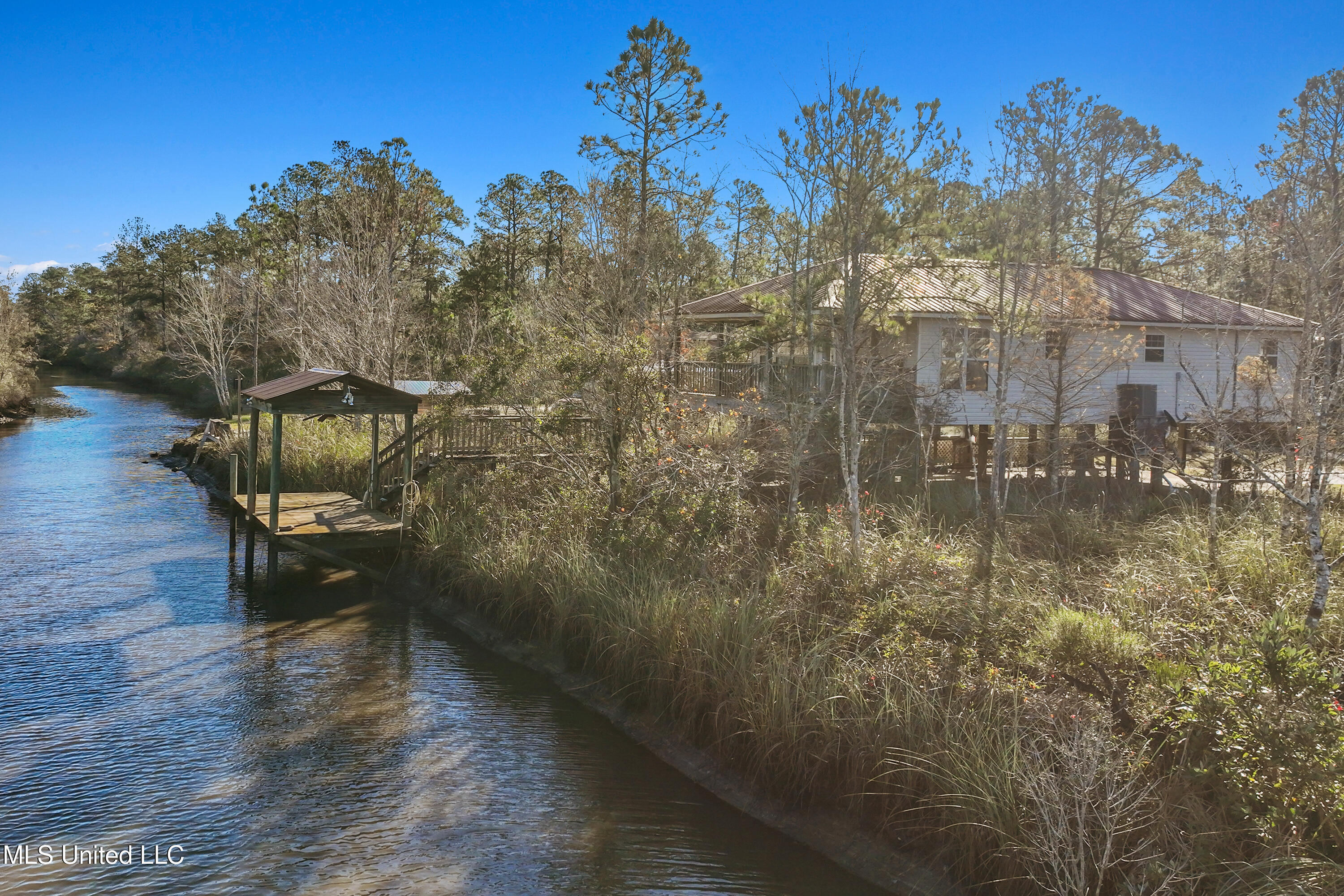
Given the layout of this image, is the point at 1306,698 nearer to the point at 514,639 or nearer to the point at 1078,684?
the point at 1078,684

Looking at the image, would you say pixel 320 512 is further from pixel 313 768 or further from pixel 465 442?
pixel 313 768

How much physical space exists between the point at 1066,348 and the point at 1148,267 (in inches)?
882

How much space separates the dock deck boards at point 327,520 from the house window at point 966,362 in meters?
12.1

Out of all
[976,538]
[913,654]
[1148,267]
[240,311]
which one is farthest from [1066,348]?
[240,311]

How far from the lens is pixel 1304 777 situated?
19.3 ft

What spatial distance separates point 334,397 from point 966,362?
1355 centimetres

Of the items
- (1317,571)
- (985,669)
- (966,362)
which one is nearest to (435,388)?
(966,362)

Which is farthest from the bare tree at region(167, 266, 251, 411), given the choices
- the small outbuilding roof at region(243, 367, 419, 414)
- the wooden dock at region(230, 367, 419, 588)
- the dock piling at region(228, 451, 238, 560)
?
the small outbuilding roof at region(243, 367, 419, 414)

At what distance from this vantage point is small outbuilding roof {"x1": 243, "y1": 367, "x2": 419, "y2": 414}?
14.8 meters

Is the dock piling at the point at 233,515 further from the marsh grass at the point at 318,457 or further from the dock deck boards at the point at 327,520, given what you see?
the dock deck boards at the point at 327,520

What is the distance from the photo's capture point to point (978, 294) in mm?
17438

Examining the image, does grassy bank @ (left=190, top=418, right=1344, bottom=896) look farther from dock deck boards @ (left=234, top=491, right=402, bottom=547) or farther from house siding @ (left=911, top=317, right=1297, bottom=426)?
house siding @ (left=911, top=317, right=1297, bottom=426)

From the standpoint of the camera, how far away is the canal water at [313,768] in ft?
23.5

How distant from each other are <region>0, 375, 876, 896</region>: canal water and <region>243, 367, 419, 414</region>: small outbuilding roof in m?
3.05
